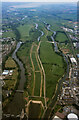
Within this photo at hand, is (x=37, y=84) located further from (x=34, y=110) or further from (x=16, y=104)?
(x=34, y=110)

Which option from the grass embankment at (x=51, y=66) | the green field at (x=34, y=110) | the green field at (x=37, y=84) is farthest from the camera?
the grass embankment at (x=51, y=66)

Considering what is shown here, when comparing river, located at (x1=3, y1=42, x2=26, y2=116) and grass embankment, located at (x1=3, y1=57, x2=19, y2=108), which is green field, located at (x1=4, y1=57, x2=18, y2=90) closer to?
grass embankment, located at (x1=3, y1=57, x2=19, y2=108)

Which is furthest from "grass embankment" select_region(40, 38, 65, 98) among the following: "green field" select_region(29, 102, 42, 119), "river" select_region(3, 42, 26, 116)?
"river" select_region(3, 42, 26, 116)

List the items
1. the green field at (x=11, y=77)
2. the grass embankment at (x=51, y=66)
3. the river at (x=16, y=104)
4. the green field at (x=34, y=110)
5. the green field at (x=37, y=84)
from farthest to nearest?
1. the grass embankment at (x=51, y=66)
2. the green field at (x=11, y=77)
3. the green field at (x=37, y=84)
4. the river at (x=16, y=104)
5. the green field at (x=34, y=110)

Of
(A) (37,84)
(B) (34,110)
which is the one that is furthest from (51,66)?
(B) (34,110)

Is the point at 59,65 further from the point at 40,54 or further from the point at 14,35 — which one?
the point at 14,35

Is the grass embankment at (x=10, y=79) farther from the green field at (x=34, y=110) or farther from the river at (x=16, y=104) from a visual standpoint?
the green field at (x=34, y=110)

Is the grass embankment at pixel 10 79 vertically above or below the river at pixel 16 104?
above

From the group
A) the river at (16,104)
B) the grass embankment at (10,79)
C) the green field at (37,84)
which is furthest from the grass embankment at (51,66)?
the grass embankment at (10,79)

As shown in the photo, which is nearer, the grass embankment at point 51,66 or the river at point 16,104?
the river at point 16,104
